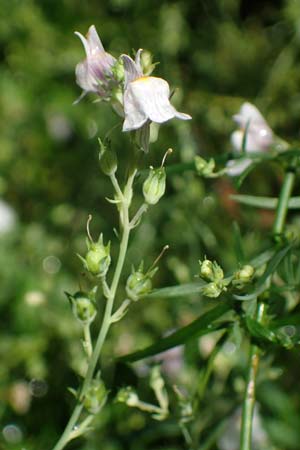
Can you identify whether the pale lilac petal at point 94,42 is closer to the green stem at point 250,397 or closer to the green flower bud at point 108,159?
the green flower bud at point 108,159

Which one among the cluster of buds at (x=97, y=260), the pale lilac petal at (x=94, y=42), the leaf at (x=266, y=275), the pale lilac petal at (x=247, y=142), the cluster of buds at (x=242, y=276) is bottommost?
the pale lilac petal at (x=247, y=142)

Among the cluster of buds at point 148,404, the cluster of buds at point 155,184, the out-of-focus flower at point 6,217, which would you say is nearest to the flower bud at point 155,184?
the cluster of buds at point 155,184

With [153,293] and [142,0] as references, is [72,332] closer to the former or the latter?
[153,293]

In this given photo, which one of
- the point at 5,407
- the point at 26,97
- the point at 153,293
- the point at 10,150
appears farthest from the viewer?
the point at 26,97

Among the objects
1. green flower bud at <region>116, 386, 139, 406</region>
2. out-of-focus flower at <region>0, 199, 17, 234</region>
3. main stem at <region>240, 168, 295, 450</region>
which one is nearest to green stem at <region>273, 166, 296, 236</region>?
main stem at <region>240, 168, 295, 450</region>

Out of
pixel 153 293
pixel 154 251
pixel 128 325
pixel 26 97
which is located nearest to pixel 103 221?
pixel 154 251

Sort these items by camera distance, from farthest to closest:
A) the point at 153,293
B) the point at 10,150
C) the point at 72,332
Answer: the point at 10,150, the point at 72,332, the point at 153,293

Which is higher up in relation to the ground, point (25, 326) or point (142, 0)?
point (142, 0)
